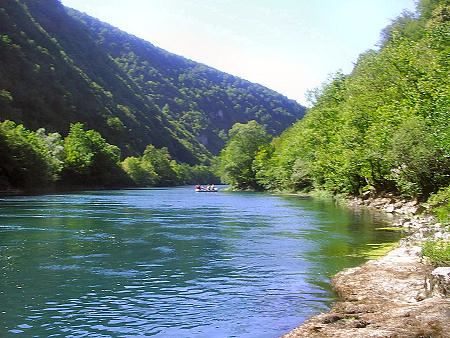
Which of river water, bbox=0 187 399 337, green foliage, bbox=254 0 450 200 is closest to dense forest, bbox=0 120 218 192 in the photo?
green foliage, bbox=254 0 450 200

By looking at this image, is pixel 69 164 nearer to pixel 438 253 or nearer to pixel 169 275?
pixel 169 275

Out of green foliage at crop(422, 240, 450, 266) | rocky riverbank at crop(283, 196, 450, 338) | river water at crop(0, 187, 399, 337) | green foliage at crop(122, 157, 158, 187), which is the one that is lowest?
river water at crop(0, 187, 399, 337)

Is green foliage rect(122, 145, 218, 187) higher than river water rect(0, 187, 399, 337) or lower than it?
higher

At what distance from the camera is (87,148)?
4690 inches

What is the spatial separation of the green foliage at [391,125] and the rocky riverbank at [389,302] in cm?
777

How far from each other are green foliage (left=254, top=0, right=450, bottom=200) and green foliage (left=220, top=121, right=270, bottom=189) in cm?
2414

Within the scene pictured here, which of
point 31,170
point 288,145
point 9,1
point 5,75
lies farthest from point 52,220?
point 9,1

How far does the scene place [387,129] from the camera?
44719mm

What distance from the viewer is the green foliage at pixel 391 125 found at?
121 ft

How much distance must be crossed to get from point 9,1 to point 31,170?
11760cm

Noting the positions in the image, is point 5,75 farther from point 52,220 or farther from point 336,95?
point 52,220

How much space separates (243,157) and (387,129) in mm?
67352

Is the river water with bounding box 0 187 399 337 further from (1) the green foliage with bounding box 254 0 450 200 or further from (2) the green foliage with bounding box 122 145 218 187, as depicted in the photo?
(2) the green foliage with bounding box 122 145 218 187

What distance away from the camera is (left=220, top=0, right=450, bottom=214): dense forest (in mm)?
36938
